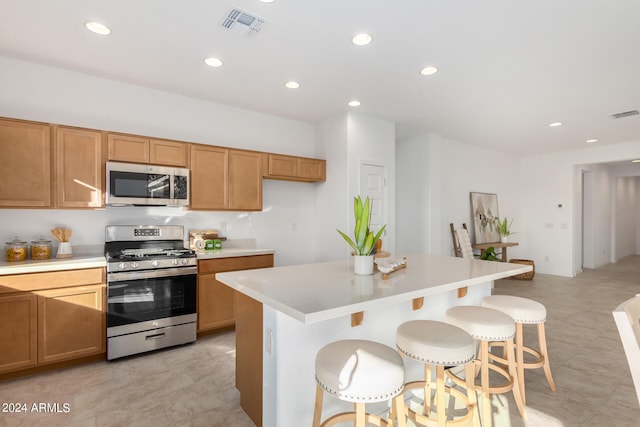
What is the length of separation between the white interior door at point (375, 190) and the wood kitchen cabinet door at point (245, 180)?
4.63ft

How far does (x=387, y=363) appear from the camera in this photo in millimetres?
1396

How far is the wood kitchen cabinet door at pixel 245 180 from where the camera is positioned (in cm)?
386

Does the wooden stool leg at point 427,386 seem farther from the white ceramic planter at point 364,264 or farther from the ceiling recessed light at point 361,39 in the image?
the ceiling recessed light at point 361,39

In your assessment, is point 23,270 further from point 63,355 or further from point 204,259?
point 204,259

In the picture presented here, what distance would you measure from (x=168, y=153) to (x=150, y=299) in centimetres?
152

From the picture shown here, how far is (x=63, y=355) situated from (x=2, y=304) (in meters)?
0.63

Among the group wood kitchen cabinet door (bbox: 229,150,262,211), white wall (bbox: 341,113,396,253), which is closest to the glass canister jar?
wood kitchen cabinet door (bbox: 229,150,262,211)

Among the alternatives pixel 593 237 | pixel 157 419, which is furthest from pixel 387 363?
pixel 593 237

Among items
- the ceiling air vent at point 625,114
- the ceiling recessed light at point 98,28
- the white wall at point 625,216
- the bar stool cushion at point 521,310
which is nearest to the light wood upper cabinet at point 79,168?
the ceiling recessed light at point 98,28

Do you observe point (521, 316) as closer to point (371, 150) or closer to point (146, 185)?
point (371, 150)

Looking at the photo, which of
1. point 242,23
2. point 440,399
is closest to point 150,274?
point 242,23

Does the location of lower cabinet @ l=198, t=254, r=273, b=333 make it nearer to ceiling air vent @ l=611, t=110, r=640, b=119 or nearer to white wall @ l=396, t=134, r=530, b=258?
white wall @ l=396, t=134, r=530, b=258

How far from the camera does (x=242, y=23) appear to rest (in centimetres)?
235

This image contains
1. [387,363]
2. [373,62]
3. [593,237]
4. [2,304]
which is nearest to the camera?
[387,363]
